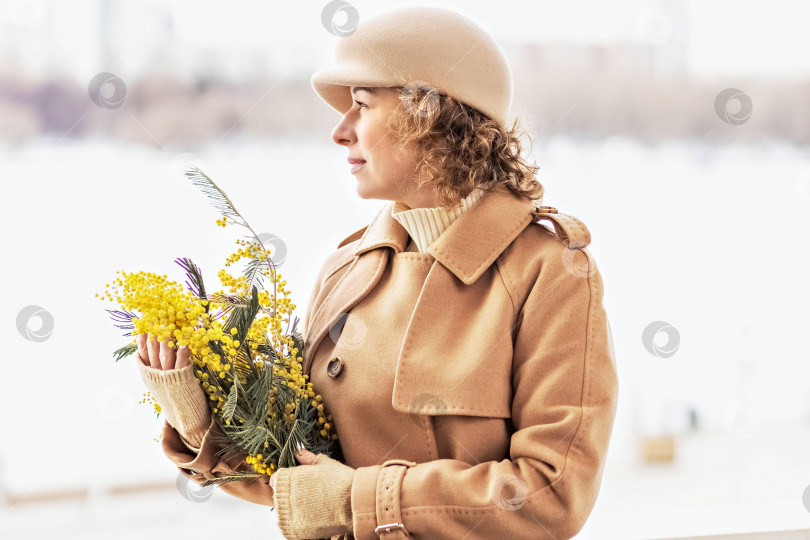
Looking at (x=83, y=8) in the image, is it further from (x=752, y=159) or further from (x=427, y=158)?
(x=752, y=159)

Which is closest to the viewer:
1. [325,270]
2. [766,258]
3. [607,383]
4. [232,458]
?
[607,383]

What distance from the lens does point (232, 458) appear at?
1.14 m

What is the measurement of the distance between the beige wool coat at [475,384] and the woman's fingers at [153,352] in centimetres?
15

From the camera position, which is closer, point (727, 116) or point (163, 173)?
point (163, 173)

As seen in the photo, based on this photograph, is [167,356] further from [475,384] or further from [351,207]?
[351,207]

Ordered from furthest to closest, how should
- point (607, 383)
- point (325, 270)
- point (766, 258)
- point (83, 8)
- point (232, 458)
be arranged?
point (766, 258) < point (83, 8) < point (325, 270) < point (232, 458) < point (607, 383)

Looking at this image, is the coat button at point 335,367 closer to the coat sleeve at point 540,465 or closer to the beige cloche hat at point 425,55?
the coat sleeve at point 540,465

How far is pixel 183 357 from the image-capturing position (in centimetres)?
103

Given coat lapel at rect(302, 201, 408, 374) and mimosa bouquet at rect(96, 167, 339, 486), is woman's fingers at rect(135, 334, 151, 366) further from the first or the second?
coat lapel at rect(302, 201, 408, 374)

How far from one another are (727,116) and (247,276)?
1591 millimetres

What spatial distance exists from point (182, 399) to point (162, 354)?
0.07 m

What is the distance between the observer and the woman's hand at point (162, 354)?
102 cm

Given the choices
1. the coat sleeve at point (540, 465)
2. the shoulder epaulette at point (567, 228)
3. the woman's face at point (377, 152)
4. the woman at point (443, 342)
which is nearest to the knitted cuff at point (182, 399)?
the woman at point (443, 342)

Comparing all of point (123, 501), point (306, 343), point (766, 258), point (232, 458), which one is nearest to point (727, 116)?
point (766, 258)
